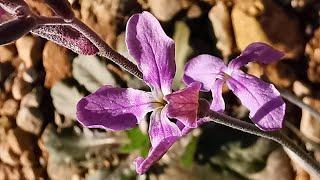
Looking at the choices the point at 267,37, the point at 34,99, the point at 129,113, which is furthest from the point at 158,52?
the point at 34,99

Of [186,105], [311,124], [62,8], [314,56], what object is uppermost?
[62,8]

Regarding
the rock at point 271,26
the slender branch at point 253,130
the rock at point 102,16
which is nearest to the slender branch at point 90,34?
the slender branch at point 253,130

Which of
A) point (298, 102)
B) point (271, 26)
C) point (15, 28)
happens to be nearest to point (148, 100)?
point (15, 28)

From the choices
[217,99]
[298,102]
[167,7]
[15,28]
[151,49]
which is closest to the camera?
[15,28]

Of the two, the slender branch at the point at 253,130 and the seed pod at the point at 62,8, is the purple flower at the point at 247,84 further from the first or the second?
the seed pod at the point at 62,8

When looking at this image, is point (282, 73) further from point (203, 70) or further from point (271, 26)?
point (203, 70)

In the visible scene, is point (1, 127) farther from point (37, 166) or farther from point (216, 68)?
point (216, 68)
